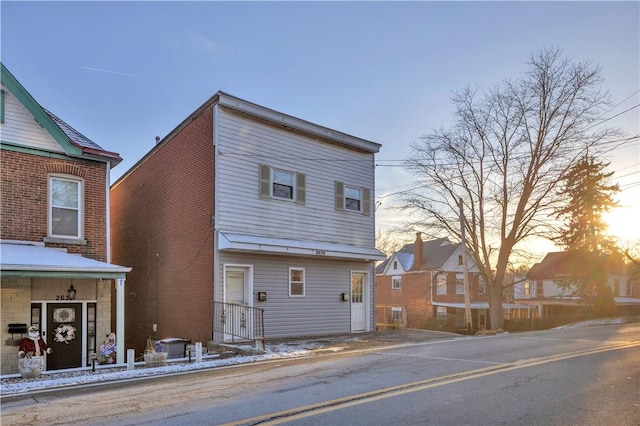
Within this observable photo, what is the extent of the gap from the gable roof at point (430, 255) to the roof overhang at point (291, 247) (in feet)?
81.7

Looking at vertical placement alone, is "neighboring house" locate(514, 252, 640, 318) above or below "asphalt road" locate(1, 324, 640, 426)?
below

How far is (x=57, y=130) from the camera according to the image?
13.4 m

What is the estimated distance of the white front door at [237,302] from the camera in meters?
15.3

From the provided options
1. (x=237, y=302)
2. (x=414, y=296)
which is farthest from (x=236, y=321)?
(x=414, y=296)

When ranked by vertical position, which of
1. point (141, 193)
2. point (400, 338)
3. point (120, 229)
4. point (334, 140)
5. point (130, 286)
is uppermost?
point (334, 140)

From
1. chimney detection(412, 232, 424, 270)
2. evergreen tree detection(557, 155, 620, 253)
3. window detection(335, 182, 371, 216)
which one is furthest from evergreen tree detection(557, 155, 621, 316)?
window detection(335, 182, 371, 216)

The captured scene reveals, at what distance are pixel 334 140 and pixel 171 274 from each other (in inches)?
302

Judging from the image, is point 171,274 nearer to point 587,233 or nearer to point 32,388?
point 32,388

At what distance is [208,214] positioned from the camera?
1595 cm

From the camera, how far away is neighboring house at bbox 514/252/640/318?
48.3 m

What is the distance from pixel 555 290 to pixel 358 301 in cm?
3818

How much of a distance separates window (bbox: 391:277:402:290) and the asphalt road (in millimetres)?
37731

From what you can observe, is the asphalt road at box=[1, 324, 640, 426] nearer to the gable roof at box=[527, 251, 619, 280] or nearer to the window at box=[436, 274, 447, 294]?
the gable roof at box=[527, 251, 619, 280]

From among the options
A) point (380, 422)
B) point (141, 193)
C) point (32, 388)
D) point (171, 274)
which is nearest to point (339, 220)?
point (171, 274)
